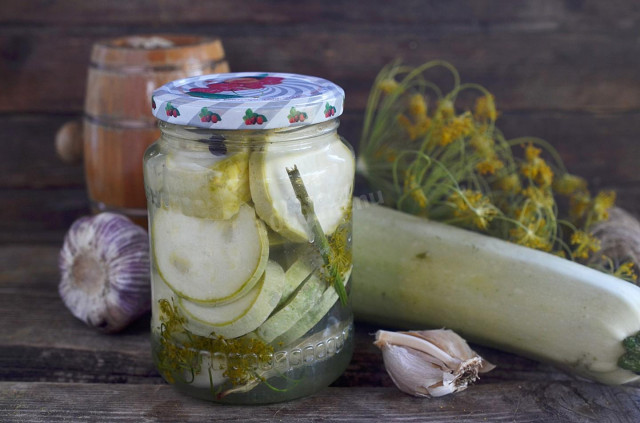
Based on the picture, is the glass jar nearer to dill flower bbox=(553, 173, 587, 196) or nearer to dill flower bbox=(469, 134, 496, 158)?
dill flower bbox=(469, 134, 496, 158)

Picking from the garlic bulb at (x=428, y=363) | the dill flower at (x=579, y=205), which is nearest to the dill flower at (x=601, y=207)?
the dill flower at (x=579, y=205)


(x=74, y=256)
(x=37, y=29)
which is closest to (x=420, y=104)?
(x=74, y=256)

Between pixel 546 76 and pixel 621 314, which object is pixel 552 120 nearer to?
pixel 546 76

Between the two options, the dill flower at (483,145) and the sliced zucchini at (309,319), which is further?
the dill flower at (483,145)

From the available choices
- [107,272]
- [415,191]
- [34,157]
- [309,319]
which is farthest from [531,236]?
[34,157]

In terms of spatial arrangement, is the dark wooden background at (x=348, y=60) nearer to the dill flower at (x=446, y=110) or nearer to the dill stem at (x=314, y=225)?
the dill flower at (x=446, y=110)

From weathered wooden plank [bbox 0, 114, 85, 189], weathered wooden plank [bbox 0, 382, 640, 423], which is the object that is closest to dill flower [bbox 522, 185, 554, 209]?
weathered wooden plank [bbox 0, 382, 640, 423]
